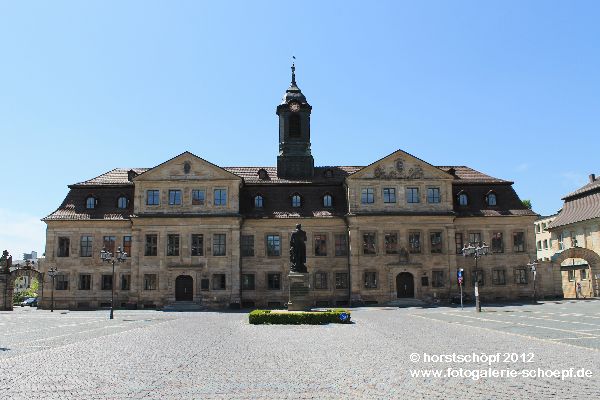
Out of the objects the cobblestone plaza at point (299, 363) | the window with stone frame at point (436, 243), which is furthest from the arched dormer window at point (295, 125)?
the cobblestone plaza at point (299, 363)

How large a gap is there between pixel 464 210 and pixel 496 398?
47.0 m

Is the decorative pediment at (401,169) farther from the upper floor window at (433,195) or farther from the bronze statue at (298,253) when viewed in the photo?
the bronze statue at (298,253)

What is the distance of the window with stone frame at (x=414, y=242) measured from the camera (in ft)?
175

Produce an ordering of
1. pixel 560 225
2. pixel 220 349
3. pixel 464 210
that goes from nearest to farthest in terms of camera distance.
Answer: pixel 220 349 < pixel 464 210 < pixel 560 225

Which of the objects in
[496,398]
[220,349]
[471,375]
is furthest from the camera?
[220,349]

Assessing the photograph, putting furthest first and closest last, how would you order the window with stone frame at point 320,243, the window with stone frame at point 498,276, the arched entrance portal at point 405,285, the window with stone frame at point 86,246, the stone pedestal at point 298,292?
the window with stone frame at point 498,276 < the window with stone frame at point 320,243 < the window with stone frame at point 86,246 < the arched entrance portal at point 405,285 < the stone pedestal at point 298,292

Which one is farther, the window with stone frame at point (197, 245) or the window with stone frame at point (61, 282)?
the window with stone frame at point (61, 282)

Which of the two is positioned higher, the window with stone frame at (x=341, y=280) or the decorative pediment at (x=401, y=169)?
the decorative pediment at (x=401, y=169)

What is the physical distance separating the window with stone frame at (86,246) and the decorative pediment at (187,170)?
8.01m

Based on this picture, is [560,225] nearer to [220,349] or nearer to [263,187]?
[263,187]

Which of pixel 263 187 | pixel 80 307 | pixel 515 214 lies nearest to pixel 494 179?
pixel 515 214

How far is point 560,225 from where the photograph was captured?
66.8 m

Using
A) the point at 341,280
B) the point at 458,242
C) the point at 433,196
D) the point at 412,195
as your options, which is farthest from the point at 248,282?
the point at 458,242

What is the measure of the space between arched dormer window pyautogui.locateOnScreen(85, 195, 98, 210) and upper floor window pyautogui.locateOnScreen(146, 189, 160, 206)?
5.97m
